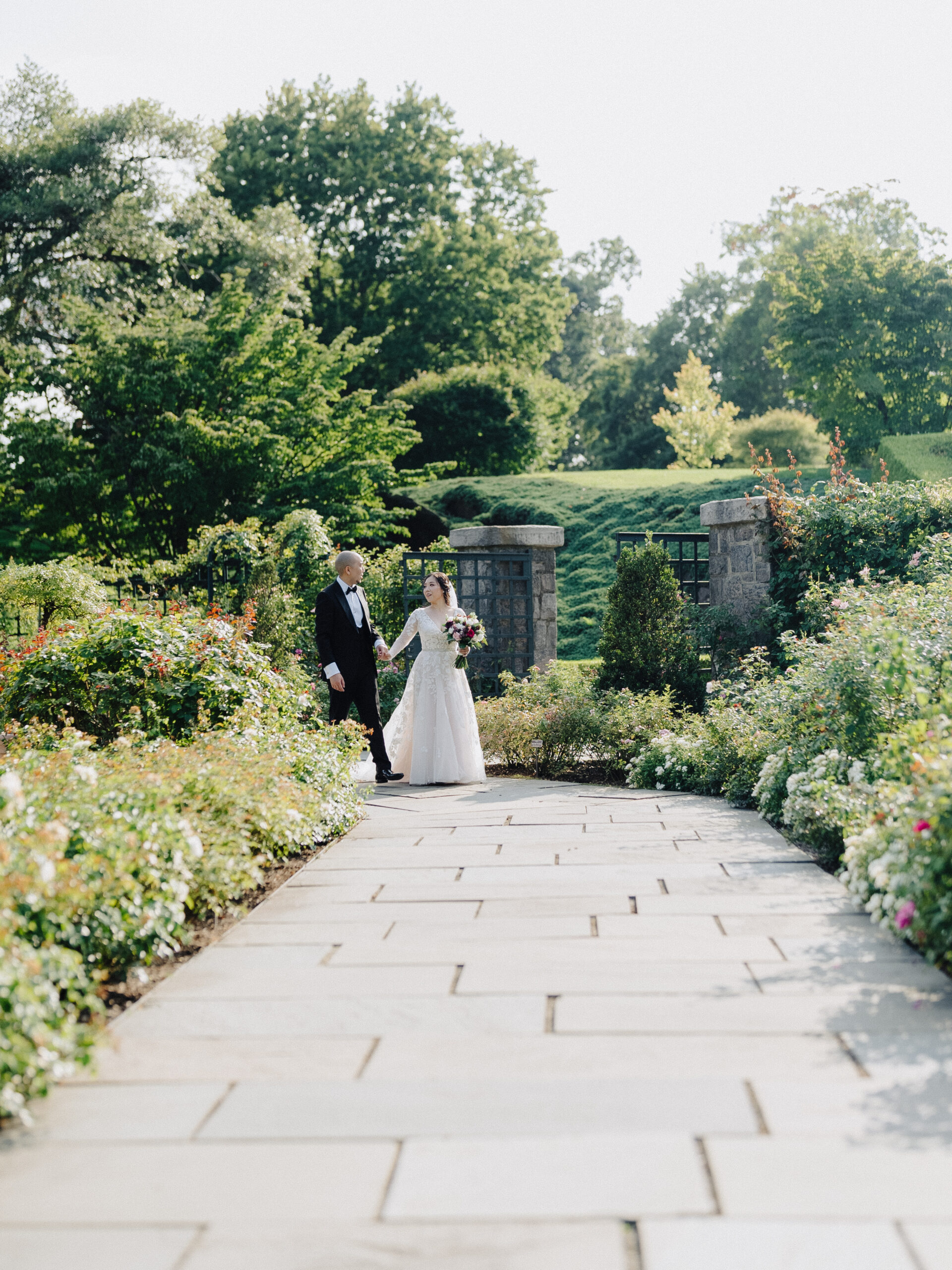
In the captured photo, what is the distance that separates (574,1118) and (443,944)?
149cm

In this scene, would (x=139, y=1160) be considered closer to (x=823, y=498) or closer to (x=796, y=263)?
(x=823, y=498)

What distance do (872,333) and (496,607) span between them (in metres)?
18.0

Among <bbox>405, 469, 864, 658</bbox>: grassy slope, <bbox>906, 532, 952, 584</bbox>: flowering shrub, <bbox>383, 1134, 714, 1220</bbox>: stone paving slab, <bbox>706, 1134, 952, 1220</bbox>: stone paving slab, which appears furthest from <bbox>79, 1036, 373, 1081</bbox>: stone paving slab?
<bbox>405, 469, 864, 658</bbox>: grassy slope

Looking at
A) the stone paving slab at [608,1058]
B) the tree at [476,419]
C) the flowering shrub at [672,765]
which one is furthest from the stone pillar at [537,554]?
the tree at [476,419]

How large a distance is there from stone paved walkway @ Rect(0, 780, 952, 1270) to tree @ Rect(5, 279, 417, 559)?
13.7m

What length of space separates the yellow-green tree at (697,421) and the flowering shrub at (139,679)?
88.9 ft

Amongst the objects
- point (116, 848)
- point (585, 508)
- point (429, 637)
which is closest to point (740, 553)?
point (429, 637)

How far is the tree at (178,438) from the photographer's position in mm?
17000

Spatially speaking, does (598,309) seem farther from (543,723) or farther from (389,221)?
(543,723)

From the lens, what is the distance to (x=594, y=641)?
58.0 feet

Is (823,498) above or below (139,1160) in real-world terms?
above

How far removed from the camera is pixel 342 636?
27.2 ft

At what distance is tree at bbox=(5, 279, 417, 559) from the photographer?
17.0m

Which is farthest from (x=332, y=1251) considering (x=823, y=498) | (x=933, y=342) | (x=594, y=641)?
(x=933, y=342)
